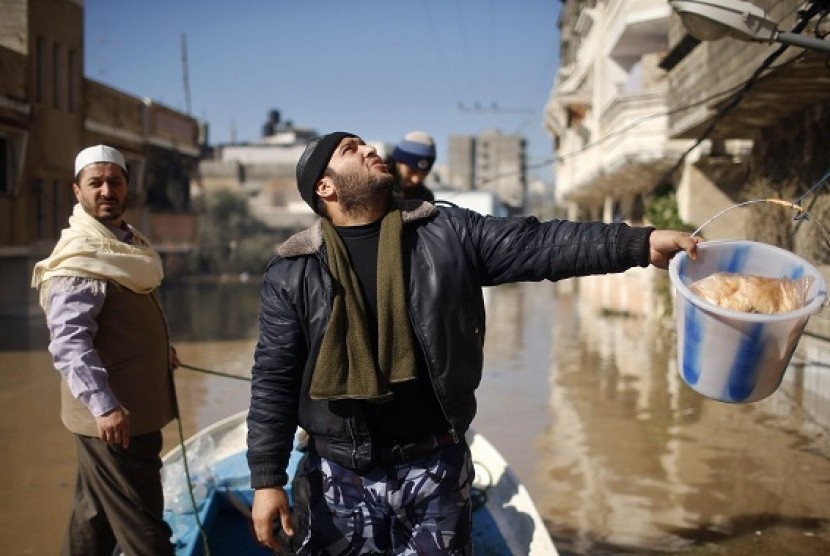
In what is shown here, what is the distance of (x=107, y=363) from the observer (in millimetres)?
3219

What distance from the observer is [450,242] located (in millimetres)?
2459

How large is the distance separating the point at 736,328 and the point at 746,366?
0.45ft

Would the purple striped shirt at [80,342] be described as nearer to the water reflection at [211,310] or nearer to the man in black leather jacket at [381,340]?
the man in black leather jacket at [381,340]

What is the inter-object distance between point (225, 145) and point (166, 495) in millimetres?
53607

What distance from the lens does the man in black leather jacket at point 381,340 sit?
2346 millimetres

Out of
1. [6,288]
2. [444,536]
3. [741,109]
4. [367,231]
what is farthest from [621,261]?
[6,288]

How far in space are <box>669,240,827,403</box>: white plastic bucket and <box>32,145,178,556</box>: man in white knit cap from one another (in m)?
2.04

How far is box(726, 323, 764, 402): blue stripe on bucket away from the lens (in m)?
2.29

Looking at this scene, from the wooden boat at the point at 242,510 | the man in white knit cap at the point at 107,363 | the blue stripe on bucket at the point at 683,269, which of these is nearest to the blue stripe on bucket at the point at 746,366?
the blue stripe on bucket at the point at 683,269

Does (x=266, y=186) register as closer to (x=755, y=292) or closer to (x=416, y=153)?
(x=416, y=153)

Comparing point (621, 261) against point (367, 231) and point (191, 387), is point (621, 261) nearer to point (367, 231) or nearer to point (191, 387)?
point (367, 231)

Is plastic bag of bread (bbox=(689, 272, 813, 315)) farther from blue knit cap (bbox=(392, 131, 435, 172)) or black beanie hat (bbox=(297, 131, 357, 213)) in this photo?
blue knit cap (bbox=(392, 131, 435, 172))

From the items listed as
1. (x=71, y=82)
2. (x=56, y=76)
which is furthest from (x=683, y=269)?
(x=71, y=82)

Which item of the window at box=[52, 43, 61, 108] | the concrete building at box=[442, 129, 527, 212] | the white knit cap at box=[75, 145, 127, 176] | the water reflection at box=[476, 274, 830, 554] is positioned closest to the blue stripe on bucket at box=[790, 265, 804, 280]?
the white knit cap at box=[75, 145, 127, 176]
